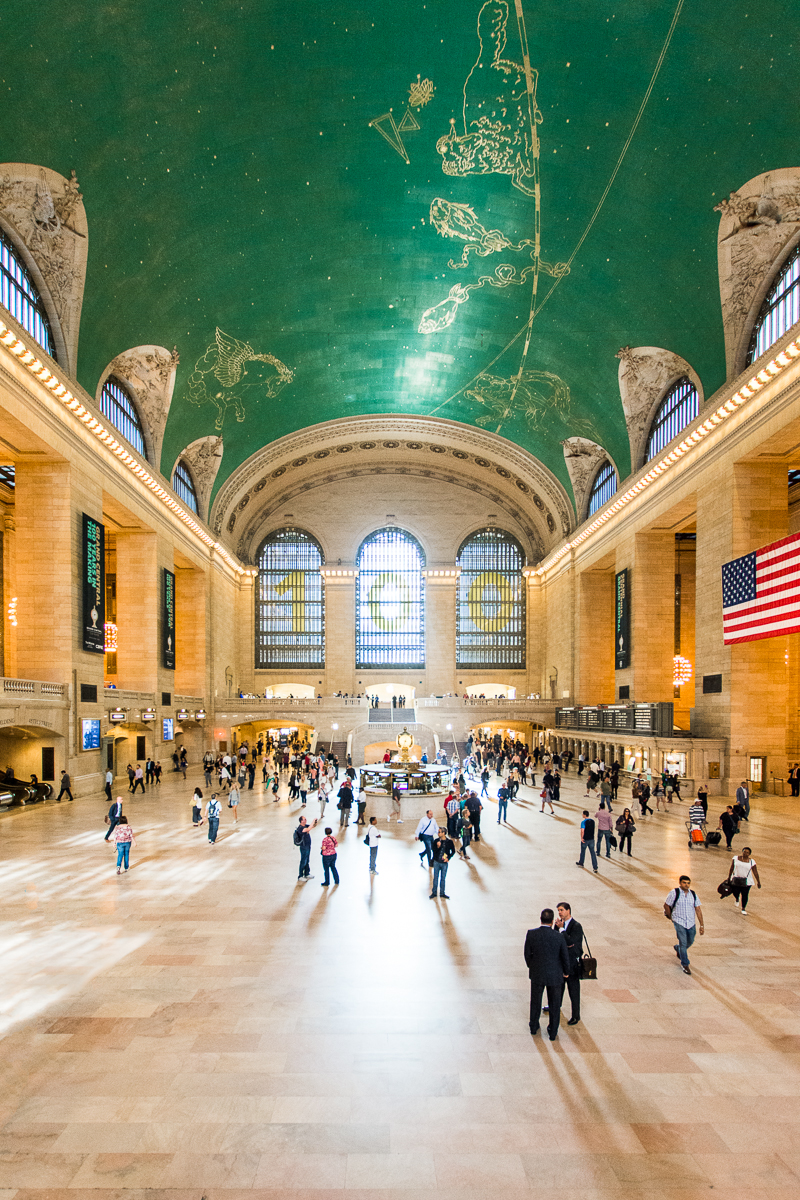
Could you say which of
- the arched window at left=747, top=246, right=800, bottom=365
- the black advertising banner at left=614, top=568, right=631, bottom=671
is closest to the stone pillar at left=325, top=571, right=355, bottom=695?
the black advertising banner at left=614, top=568, right=631, bottom=671

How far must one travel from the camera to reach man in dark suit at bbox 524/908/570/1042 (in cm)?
585

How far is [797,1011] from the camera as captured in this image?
6.36 meters

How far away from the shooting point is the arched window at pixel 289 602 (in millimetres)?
44250

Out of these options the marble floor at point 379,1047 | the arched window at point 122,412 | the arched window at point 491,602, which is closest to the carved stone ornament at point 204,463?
the arched window at point 122,412

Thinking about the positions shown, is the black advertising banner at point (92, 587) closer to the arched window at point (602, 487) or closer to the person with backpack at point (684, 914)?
the person with backpack at point (684, 914)

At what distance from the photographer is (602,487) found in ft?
110

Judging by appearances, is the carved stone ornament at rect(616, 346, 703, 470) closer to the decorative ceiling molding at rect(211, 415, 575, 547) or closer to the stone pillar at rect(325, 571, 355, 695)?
the decorative ceiling molding at rect(211, 415, 575, 547)

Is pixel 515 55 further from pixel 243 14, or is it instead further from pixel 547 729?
pixel 547 729

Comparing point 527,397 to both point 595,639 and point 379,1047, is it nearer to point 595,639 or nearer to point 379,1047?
point 595,639

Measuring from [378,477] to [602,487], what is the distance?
14.6 metres

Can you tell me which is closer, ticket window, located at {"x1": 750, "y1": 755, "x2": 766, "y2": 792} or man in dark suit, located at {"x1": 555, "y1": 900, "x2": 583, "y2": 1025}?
man in dark suit, located at {"x1": 555, "y1": 900, "x2": 583, "y2": 1025}

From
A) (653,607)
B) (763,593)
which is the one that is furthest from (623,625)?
(763,593)

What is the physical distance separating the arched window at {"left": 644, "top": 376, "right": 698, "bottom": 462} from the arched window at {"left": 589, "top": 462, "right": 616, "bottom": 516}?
4.28 metres

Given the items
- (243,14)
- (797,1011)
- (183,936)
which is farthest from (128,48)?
(797,1011)
